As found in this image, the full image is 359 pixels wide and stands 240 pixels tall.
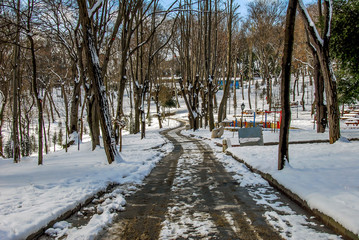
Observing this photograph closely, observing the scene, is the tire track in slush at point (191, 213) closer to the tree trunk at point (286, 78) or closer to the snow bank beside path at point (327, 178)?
the snow bank beside path at point (327, 178)

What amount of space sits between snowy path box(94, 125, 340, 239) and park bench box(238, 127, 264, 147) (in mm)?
6453

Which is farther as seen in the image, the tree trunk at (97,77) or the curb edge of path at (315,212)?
the tree trunk at (97,77)

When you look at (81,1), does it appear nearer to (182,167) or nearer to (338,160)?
(182,167)

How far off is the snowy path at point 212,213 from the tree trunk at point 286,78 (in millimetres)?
1103

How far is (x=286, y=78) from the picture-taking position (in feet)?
A: 23.8

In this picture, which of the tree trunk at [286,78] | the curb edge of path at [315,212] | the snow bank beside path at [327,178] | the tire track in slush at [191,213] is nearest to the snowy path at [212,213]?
the tire track in slush at [191,213]

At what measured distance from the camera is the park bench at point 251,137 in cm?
1389

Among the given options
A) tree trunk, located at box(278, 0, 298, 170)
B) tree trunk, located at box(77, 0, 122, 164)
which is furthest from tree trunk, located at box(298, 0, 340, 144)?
tree trunk, located at box(77, 0, 122, 164)

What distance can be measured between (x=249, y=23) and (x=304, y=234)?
41.1 m

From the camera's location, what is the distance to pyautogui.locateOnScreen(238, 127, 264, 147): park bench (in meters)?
13.9

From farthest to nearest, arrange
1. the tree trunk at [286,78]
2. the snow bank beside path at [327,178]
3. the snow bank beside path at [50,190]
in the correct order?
1. the tree trunk at [286,78]
2. the snow bank beside path at [327,178]
3. the snow bank beside path at [50,190]

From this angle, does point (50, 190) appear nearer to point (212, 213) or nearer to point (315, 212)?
point (212, 213)

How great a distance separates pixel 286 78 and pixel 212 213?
426 centimetres

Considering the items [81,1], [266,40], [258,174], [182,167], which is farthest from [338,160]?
[266,40]
